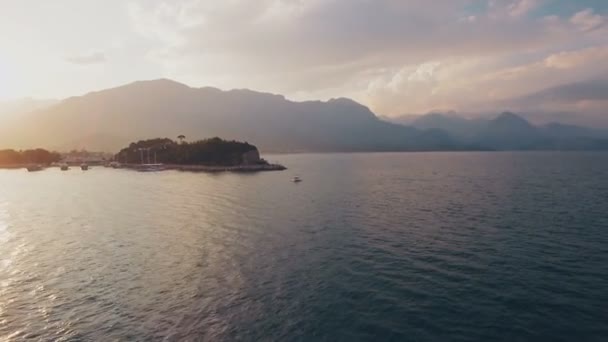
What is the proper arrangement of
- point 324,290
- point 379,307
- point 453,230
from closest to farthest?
point 379,307, point 324,290, point 453,230

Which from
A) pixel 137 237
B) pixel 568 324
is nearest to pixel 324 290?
pixel 568 324

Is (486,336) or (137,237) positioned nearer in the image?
(486,336)

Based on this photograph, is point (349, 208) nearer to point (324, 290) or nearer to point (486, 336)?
point (324, 290)

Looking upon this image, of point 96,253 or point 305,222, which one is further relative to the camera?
point 305,222

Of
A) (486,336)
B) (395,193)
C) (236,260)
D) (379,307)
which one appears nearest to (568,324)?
(486,336)

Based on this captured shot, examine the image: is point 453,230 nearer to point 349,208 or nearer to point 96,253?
point 349,208

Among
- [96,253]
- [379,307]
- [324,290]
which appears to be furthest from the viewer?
[96,253]
